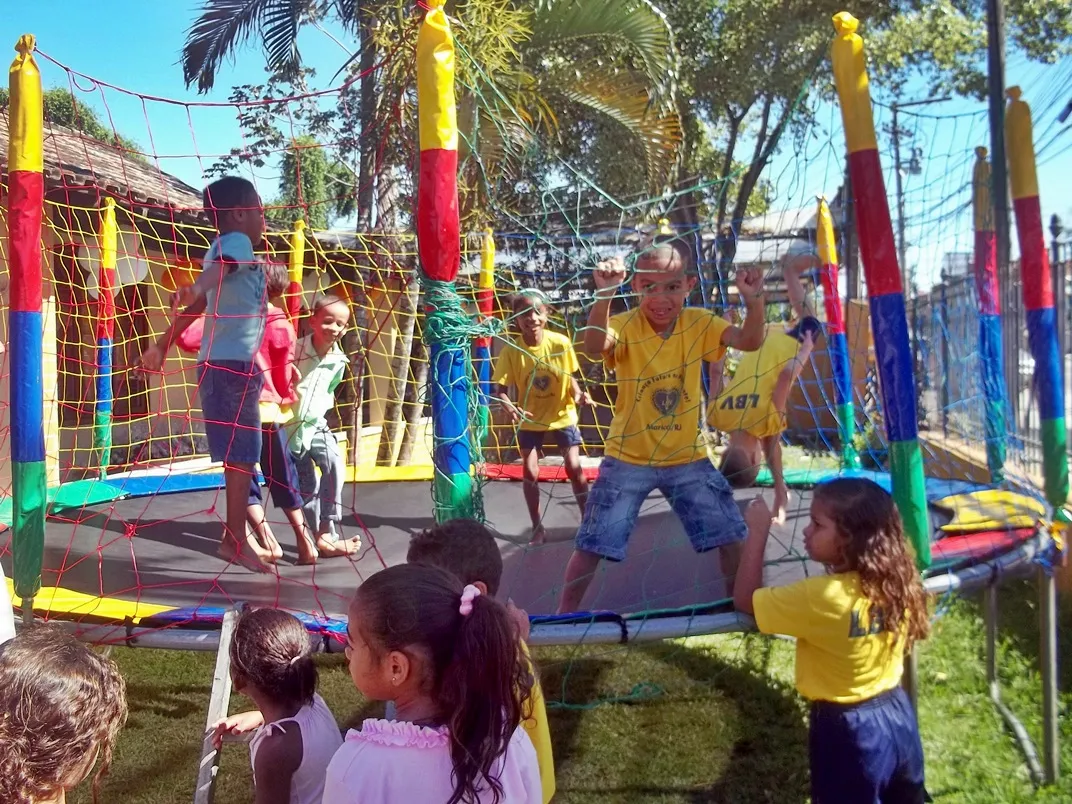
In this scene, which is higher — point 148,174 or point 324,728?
point 148,174

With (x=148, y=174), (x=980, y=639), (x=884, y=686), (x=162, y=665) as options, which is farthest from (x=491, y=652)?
(x=148, y=174)

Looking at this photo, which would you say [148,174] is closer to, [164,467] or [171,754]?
[164,467]

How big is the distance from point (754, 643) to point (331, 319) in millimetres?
2027

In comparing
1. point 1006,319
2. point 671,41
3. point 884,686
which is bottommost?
point 884,686

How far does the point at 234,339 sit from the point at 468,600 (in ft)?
7.14

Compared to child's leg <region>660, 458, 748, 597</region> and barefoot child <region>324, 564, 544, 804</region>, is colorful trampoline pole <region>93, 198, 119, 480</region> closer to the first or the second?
child's leg <region>660, 458, 748, 597</region>

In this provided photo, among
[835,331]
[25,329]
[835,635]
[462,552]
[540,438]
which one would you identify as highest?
[835,331]

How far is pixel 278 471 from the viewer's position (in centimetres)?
365

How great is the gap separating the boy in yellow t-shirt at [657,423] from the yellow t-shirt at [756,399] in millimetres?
1322

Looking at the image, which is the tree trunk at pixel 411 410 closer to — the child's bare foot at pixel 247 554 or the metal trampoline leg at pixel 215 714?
the child's bare foot at pixel 247 554

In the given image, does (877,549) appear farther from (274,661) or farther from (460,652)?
(274,661)

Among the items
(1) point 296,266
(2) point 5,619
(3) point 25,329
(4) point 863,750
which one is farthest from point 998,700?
(1) point 296,266

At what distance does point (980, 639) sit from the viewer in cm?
337

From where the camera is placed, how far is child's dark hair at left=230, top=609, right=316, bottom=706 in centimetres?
152
